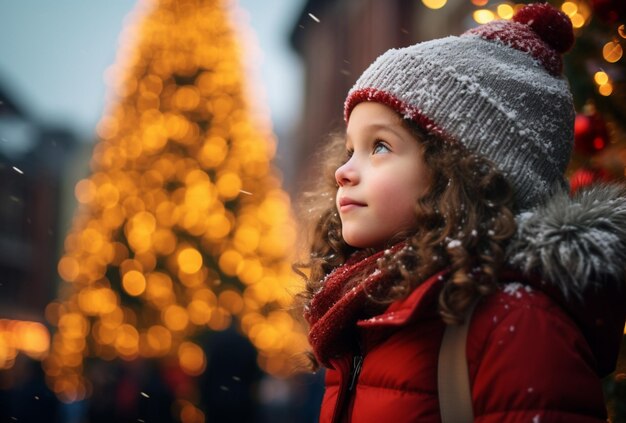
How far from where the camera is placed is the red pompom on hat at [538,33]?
2.06 m

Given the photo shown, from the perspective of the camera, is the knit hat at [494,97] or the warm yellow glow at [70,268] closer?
the knit hat at [494,97]

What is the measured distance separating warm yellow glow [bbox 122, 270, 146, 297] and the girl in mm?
11273

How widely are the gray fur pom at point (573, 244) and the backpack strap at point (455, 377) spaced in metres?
0.19

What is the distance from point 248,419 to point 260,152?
25.2 feet

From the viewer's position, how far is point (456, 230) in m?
1.79

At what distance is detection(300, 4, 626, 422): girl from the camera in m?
1.59

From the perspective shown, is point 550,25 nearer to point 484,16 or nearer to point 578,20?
point 578,20

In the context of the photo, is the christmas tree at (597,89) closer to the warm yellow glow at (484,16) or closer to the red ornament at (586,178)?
the red ornament at (586,178)

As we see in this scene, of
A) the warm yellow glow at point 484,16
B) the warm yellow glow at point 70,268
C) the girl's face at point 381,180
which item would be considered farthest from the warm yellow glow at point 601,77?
the warm yellow glow at point 70,268

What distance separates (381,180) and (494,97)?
394 mm

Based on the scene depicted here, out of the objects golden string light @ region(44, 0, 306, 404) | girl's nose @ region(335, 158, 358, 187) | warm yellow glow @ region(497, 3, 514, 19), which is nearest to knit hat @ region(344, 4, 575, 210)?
girl's nose @ region(335, 158, 358, 187)

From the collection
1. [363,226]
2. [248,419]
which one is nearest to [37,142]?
[248,419]

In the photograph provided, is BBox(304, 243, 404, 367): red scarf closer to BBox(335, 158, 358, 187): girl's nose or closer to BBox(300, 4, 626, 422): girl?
BBox(300, 4, 626, 422): girl

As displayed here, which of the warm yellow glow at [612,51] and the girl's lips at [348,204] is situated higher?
the warm yellow glow at [612,51]
